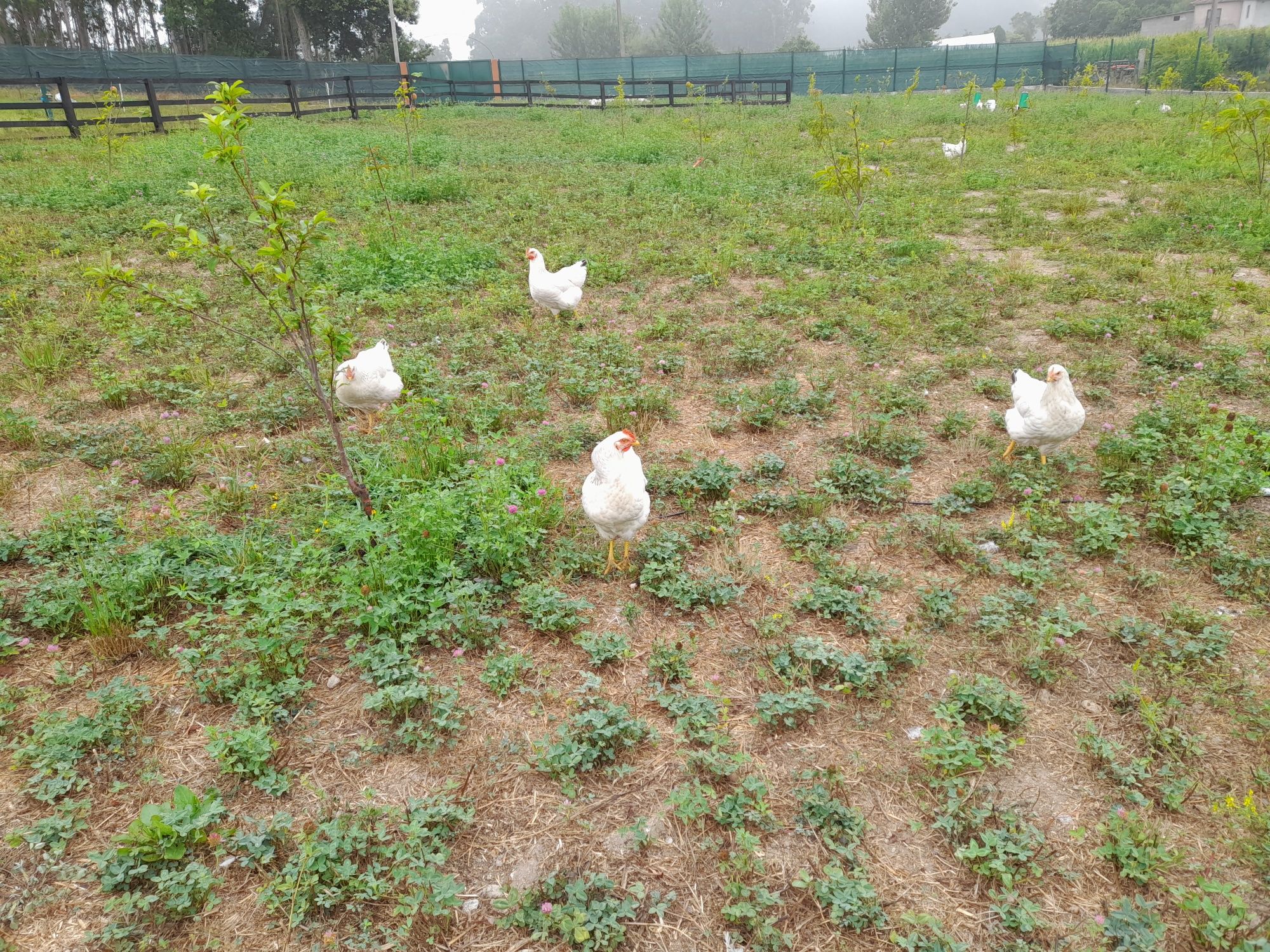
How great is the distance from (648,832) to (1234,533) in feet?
11.8

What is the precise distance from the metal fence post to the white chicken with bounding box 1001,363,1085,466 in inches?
760

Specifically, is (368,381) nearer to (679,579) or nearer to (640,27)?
(679,579)

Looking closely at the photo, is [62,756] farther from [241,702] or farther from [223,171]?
[223,171]

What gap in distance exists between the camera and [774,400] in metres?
5.26

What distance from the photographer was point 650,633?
3.37 meters

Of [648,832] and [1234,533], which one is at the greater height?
[1234,533]

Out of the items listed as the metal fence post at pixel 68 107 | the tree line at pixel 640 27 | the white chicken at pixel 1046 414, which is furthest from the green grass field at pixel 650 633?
the tree line at pixel 640 27

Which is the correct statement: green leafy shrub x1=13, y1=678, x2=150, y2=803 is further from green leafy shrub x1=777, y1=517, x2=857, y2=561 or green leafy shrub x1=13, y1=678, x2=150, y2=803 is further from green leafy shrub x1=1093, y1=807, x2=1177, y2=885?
green leafy shrub x1=1093, y1=807, x2=1177, y2=885

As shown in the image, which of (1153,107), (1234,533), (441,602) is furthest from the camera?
(1153,107)

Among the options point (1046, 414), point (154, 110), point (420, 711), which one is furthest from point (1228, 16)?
point (420, 711)

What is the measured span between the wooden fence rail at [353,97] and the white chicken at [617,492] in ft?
52.4

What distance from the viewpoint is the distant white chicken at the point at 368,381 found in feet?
16.0

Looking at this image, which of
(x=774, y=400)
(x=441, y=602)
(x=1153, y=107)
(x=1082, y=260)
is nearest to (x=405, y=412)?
(x=441, y=602)

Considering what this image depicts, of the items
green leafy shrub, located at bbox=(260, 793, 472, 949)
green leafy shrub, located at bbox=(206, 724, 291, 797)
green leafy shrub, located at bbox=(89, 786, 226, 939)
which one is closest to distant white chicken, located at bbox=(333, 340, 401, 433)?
green leafy shrub, located at bbox=(206, 724, 291, 797)
